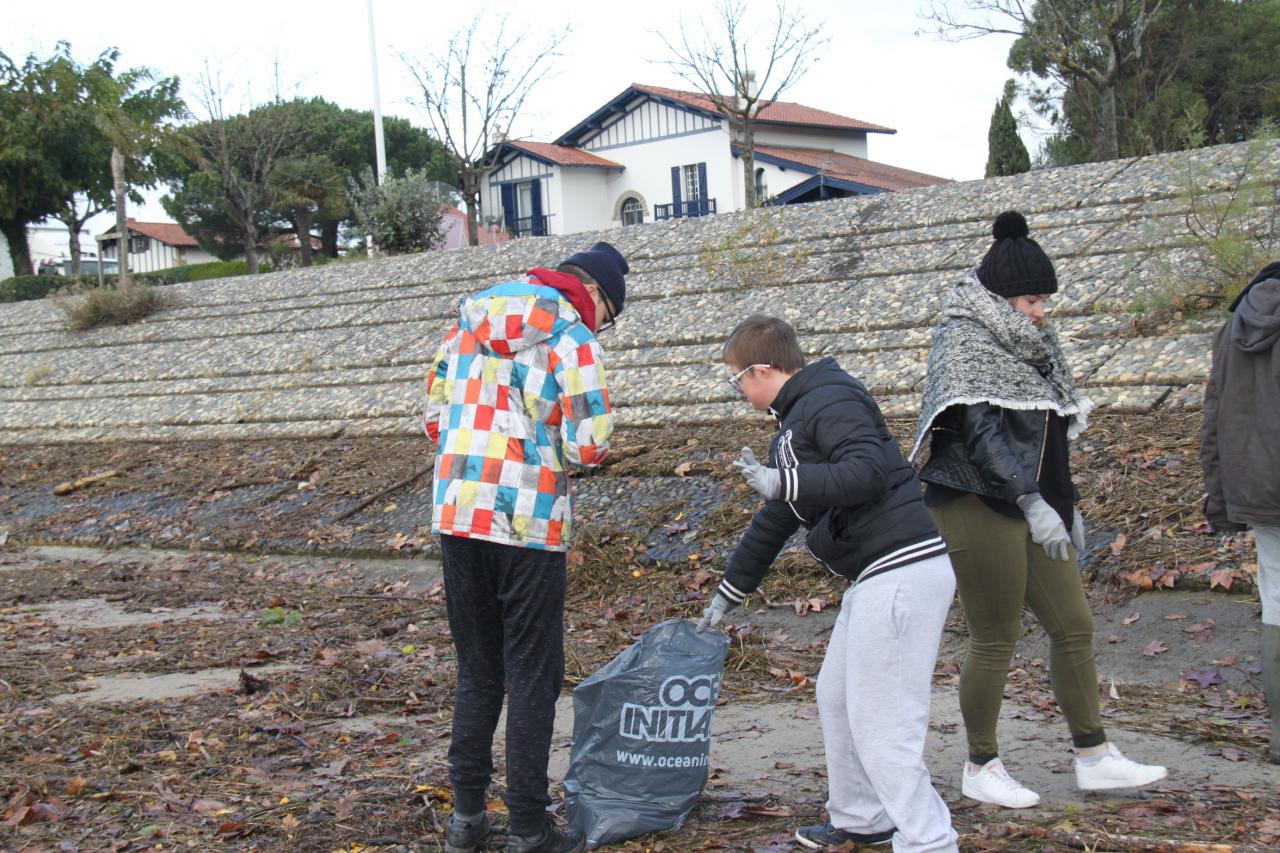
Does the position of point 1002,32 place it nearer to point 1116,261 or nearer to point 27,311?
point 1116,261

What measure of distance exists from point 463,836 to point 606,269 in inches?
67.3

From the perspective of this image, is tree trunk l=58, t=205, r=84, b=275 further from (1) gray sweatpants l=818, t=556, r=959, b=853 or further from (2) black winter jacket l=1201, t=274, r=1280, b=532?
(1) gray sweatpants l=818, t=556, r=959, b=853

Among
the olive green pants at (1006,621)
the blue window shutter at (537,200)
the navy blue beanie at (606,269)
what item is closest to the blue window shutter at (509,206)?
the blue window shutter at (537,200)

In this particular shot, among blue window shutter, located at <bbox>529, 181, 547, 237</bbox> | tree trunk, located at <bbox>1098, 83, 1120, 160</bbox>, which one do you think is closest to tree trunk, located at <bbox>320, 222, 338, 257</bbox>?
blue window shutter, located at <bbox>529, 181, 547, 237</bbox>

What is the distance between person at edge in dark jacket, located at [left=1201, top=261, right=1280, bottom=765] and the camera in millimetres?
3691

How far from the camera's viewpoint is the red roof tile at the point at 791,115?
42562 millimetres

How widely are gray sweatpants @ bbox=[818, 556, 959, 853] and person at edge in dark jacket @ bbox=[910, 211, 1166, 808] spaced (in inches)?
18.5

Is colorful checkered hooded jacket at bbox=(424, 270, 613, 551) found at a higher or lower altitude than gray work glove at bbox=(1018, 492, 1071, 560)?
higher

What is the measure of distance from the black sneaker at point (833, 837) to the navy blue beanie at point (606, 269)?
1600 mm

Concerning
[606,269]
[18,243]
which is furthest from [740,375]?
[18,243]

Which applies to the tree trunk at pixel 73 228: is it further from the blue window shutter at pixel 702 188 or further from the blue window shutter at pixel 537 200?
the blue window shutter at pixel 702 188

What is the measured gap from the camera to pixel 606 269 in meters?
3.54

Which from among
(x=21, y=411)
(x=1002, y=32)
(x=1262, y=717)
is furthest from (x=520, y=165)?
(x=1262, y=717)

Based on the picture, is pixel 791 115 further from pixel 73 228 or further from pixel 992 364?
pixel 992 364
